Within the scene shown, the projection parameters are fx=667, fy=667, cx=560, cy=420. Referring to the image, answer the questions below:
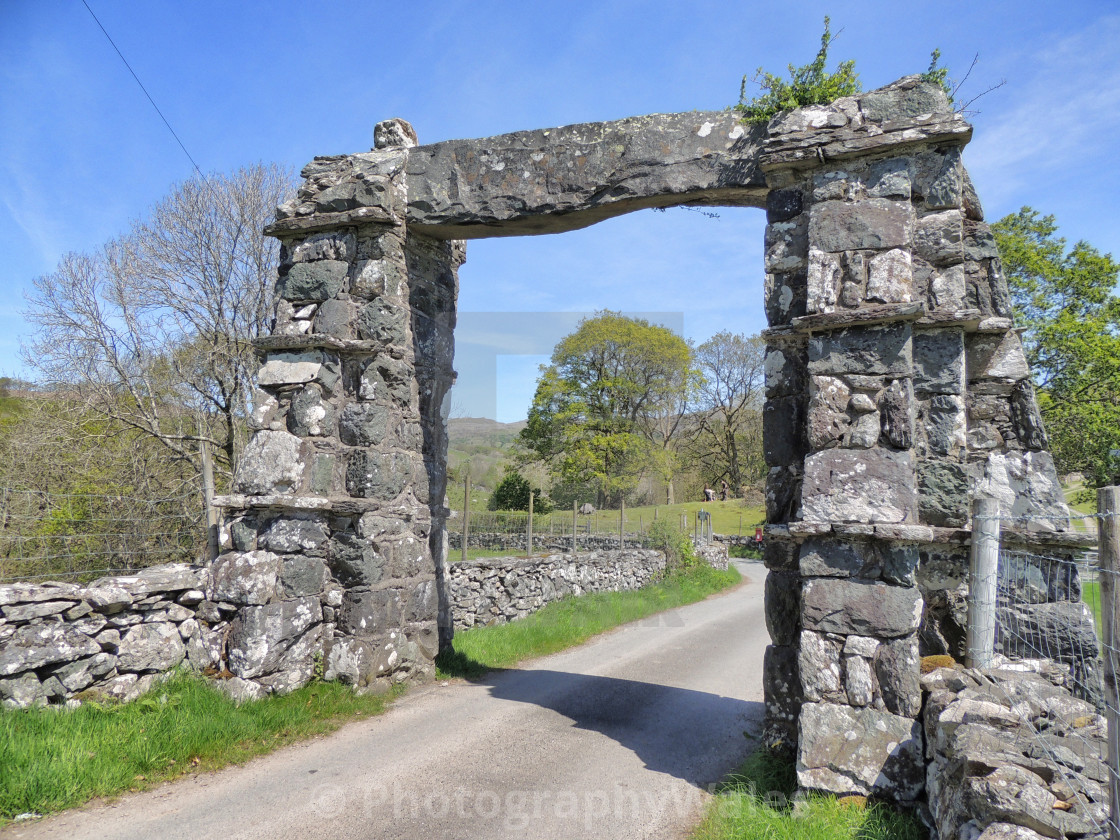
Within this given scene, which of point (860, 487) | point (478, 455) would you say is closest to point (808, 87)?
point (860, 487)

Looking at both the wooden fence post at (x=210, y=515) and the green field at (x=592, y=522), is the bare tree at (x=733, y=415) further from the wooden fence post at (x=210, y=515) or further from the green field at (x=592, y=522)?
the wooden fence post at (x=210, y=515)

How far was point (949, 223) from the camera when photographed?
14.3 ft

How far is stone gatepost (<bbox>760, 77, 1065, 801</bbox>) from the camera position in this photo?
378 centimetres

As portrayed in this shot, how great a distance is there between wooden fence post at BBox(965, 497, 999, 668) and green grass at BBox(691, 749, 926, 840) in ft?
3.41

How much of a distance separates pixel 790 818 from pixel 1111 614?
194 centimetres

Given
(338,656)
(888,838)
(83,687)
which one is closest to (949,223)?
(888,838)

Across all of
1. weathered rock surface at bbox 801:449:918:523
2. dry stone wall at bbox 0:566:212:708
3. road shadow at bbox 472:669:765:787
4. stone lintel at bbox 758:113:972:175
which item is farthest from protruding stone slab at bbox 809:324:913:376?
dry stone wall at bbox 0:566:212:708

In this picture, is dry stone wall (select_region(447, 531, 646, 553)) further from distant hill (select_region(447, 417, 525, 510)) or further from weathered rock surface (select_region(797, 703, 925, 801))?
weathered rock surface (select_region(797, 703, 925, 801))

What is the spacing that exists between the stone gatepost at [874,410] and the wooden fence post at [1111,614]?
1.46m

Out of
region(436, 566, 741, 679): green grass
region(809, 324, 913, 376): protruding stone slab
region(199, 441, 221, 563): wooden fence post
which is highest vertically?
region(809, 324, 913, 376): protruding stone slab

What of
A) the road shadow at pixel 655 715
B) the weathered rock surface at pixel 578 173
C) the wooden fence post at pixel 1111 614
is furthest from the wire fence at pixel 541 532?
the wooden fence post at pixel 1111 614

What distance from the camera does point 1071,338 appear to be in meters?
19.8

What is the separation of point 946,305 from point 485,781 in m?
4.13

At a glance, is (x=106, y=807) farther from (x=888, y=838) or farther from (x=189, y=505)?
(x=189, y=505)
